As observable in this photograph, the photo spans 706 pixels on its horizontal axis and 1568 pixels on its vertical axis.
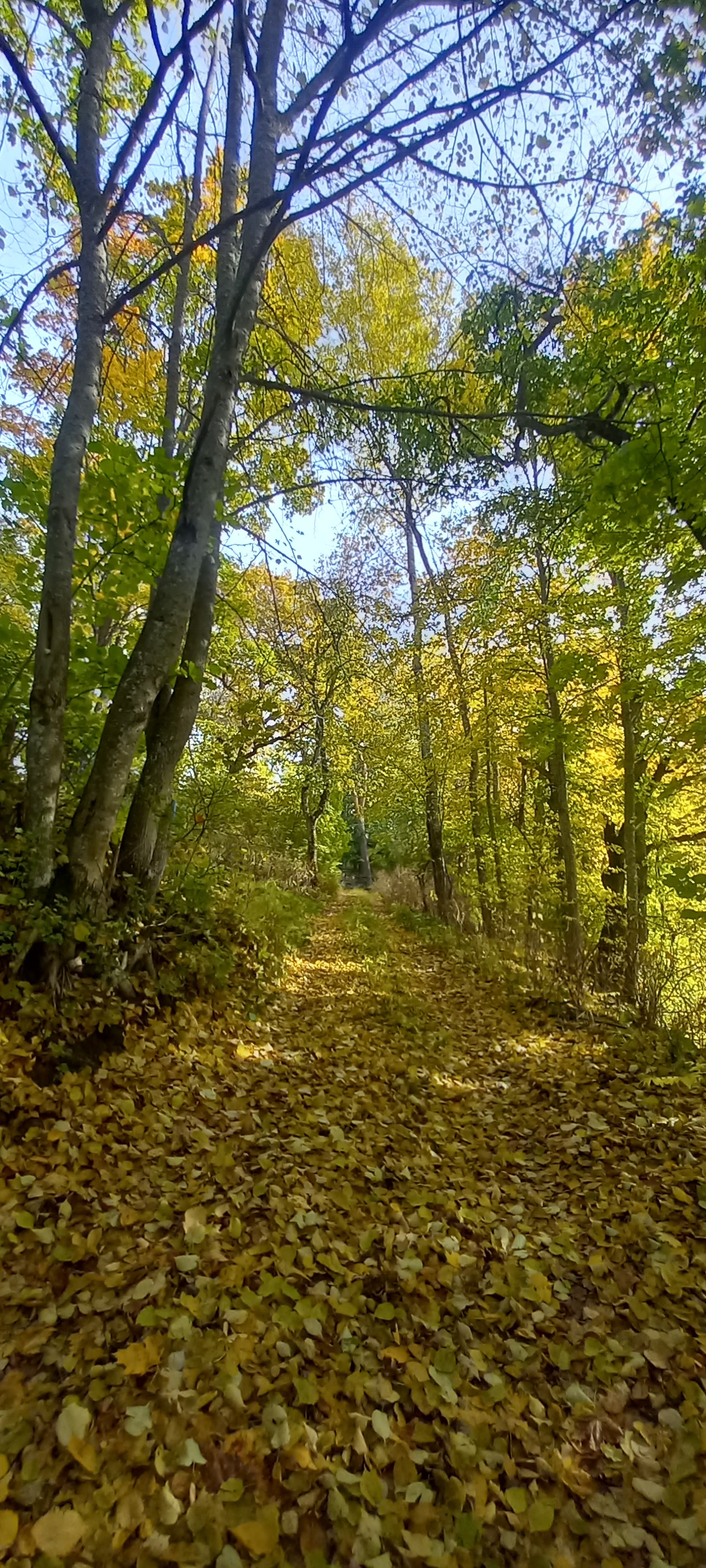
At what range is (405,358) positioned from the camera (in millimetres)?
6797

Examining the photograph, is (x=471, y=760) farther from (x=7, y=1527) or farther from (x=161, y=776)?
(x=7, y=1527)

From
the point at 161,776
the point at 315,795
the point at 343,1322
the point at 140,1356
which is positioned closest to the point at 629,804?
the point at 161,776

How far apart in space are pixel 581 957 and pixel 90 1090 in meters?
5.65

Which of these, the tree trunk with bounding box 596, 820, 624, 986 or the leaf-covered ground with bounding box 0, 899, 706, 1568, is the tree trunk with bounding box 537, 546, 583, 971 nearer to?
the tree trunk with bounding box 596, 820, 624, 986

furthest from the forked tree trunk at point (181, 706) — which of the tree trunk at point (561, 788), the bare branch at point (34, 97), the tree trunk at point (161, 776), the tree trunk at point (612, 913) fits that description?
the tree trunk at point (612, 913)

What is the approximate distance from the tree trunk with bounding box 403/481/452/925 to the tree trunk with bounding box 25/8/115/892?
19.3 ft

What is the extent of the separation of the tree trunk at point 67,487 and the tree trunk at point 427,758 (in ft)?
19.3

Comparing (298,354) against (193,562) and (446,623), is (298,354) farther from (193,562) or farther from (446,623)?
(446,623)

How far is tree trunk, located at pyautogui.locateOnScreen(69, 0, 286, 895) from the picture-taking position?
3941mm

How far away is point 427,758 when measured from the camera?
35.4ft

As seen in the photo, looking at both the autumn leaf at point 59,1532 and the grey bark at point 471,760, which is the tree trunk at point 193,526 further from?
the grey bark at point 471,760

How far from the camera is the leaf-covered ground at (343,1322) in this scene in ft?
5.19

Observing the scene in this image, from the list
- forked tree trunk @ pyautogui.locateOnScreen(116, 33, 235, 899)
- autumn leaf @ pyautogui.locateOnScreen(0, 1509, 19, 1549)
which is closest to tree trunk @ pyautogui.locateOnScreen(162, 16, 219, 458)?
forked tree trunk @ pyautogui.locateOnScreen(116, 33, 235, 899)

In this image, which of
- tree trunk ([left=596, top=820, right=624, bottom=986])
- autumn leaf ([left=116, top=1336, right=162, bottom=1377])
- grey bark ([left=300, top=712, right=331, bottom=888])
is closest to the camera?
autumn leaf ([left=116, top=1336, right=162, bottom=1377])
